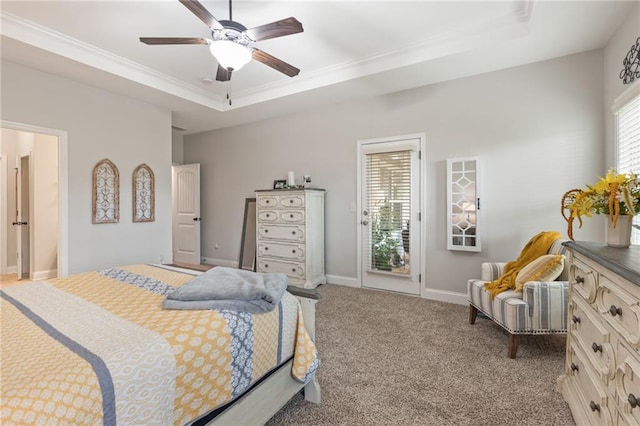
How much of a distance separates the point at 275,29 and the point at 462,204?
263cm

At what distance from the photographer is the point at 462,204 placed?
3424 millimetres

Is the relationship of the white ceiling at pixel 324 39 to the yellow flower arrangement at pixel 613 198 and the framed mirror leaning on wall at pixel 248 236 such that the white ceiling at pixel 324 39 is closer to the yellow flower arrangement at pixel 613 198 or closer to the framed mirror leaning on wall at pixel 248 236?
the yellow flower arrangement at pixel 613 198

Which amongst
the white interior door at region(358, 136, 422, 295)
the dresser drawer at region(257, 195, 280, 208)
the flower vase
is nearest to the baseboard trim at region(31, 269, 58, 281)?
the dresser drawer at region(257, 195, 280, 208)

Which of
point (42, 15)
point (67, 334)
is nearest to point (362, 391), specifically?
point (67, 334)

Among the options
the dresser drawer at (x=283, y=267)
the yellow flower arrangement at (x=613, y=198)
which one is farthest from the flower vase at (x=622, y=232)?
the dresser drawer at (x=283, y=267)

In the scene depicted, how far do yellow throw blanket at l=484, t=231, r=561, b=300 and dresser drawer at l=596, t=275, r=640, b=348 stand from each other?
1.23m

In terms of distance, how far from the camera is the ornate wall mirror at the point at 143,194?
409 centimetres

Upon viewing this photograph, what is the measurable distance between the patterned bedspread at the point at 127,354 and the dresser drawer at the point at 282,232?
2.33 m

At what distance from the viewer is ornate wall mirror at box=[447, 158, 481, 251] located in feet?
11.0

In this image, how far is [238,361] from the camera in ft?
4.29

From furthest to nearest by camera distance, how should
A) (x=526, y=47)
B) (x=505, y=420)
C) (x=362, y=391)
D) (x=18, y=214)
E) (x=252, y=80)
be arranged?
(x=18, y=214), (x=252, y=80), (x=526, y=47), (x=362, y=391), (x=505, y=420)

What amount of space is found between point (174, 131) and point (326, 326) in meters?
4.88

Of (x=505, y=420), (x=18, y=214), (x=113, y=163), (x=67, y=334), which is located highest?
(x=113, y=163)

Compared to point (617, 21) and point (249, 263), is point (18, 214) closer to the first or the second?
point (249, 263)
